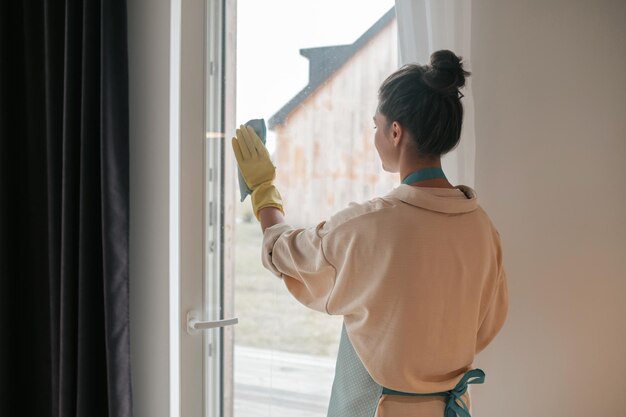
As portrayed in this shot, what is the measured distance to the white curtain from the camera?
1.47 m

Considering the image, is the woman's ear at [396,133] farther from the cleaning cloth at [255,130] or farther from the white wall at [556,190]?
the white wall at [556,190]

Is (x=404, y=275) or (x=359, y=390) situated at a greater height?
(x=404, y=275)

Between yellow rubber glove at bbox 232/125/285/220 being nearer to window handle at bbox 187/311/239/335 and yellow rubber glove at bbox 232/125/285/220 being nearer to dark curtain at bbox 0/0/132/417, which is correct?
window handle at bbox 187/311/239/335

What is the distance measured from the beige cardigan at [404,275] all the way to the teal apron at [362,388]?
34mm

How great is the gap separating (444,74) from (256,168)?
0.48 metres

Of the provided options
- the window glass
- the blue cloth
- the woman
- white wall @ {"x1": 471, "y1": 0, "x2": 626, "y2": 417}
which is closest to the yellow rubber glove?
the woman

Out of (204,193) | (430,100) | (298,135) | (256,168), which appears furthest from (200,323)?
(430,100)

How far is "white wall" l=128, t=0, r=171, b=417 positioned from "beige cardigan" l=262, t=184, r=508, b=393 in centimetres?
60

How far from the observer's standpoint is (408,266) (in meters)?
1.09

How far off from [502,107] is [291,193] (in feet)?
2.17

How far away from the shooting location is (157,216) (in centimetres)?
165

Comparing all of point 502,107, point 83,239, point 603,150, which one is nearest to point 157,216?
point 83,239

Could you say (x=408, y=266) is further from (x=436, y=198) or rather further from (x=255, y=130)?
(x=255, y=130)

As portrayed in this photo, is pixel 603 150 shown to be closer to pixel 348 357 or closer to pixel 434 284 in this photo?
pixel 434 284
